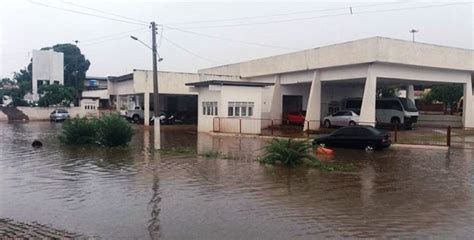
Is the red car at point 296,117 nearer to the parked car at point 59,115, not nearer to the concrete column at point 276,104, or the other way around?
the concrete column at point 276,104

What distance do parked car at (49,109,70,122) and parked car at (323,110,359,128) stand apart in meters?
32.4

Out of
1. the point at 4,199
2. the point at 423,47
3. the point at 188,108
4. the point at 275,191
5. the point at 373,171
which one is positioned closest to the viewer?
the point at 4,199

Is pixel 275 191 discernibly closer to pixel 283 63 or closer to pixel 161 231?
pixel 161 231

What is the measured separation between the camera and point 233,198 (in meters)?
10.8

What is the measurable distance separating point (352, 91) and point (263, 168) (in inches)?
1306

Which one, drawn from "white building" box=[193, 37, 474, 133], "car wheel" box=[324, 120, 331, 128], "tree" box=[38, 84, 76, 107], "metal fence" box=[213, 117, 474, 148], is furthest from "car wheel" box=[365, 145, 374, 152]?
"tree" box=[38, 84, 76, 107]

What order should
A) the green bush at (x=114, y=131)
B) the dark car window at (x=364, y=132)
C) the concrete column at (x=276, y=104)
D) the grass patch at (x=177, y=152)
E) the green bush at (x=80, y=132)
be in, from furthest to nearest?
1. the concrete column at (x=276, y=104)
2. the green bush at (x=80, y=132)
3. the dark car window at (x=364, y=132)
4. the green bush at (x=114, y=131)
5. the grass patch at (x=177, y=152)

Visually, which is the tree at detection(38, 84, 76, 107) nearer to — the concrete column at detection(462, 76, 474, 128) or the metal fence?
the metal fence

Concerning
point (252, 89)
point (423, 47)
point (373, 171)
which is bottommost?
point (373, 171)

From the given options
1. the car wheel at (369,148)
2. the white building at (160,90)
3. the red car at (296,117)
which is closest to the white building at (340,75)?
the red car at (296,117)

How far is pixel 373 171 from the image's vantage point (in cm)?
1597

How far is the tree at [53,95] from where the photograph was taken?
6228 cm

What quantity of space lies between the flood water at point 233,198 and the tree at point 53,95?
155 ft

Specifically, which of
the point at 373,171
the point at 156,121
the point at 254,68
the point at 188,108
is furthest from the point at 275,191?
the point at 188,108
